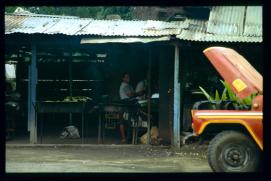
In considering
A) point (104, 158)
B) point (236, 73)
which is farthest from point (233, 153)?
point (104, 158)

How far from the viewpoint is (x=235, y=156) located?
27.3ft

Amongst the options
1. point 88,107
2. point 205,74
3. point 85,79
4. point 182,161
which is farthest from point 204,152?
point 85,79

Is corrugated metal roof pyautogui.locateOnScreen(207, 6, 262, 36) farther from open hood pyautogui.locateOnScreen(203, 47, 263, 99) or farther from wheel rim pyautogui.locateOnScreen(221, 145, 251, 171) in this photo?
wheel rim pyautogui.locateOnScreen(221, 145, 251, 171)

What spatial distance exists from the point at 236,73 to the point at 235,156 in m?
1.56

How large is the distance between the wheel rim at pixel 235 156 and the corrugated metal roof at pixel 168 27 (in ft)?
13.7

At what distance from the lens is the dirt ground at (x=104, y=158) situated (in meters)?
9.65

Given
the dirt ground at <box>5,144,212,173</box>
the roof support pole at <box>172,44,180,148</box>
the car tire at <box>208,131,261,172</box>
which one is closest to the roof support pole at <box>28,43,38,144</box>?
the dirt ground at <box>5,144,212,173</box>

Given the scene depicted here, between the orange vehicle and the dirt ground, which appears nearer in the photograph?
the orange vehicle

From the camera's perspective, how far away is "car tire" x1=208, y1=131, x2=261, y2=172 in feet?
26.9

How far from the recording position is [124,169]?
9.58 meters

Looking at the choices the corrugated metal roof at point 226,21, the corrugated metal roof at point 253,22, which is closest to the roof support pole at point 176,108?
the corrugated metal roof at point 226,21

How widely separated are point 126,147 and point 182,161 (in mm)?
2436

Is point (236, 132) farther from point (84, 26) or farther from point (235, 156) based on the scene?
point (84, 26)

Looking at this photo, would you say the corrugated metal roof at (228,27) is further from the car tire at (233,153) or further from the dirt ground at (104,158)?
the car tire at (233,153)
